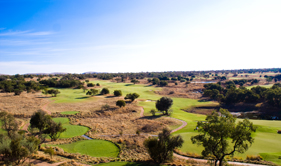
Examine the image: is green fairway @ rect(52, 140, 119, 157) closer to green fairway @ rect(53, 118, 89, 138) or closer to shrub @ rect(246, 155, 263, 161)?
green fairway @ rect(53, 118, 89, 138)

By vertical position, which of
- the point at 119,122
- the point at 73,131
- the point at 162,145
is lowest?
the point at 119,122

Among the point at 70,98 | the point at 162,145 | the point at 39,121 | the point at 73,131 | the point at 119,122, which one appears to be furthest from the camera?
the point at 70,98

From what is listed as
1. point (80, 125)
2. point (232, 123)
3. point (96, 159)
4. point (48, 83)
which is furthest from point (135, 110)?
point (48, 83)

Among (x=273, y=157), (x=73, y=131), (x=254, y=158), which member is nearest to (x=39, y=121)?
(x=73, y=131)

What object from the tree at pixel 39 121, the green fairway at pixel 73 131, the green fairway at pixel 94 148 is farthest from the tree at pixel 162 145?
the tree at pixel 39 121

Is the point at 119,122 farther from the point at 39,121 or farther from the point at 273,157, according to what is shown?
the point at 273,157

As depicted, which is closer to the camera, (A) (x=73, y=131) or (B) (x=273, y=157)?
(B) (x=273, y=157)

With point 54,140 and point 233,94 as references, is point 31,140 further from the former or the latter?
point 233,94

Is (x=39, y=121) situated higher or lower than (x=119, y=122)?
higher

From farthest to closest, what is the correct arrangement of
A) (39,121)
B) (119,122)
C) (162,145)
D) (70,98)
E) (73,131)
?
(70,98) → (119,122) → (73,131) → (39,121) → (162,145)

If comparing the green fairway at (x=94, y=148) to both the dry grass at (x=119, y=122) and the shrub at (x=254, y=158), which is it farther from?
the shrub at (x=254, y=158)
